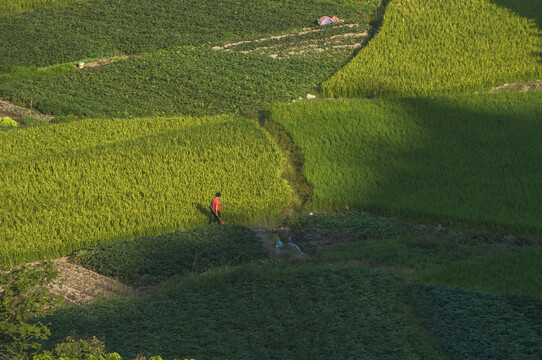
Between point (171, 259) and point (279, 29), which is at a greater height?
point (279, 29)

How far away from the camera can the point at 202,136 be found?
28.3 m

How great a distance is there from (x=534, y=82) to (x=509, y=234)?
13.0 meters

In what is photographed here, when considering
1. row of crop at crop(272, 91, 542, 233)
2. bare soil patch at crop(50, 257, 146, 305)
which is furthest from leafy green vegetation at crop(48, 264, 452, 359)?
row of crop at crop(272, 91, 542, 233)

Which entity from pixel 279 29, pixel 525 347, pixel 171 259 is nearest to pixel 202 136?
pixel 171 259

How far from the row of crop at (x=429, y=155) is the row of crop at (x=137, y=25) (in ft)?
49.2

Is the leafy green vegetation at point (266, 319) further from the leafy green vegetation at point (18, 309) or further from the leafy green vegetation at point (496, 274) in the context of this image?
the leafy green vegetation at point (18, 309)

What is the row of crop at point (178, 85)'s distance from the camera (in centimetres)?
3416

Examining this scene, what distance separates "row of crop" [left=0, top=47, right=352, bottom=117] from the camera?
3416 cm

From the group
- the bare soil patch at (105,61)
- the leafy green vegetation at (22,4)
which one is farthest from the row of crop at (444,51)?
the leafy green vegetation at (22,4)

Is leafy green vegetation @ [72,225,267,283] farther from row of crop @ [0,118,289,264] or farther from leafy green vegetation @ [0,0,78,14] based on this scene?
leafy green vegetation @ [0,0,78,14]

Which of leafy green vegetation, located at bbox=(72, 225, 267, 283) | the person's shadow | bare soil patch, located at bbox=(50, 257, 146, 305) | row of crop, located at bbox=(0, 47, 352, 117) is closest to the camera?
bare soil patch, located at bbox=(50, 257, 146, 305)

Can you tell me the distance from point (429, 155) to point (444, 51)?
10.9 m

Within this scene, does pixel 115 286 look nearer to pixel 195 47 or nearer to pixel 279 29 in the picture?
pixel 195 47

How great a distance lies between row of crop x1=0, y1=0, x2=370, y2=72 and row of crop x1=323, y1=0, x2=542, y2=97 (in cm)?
794
